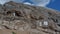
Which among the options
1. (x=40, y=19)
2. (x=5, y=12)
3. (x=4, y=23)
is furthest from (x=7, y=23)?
(x=40, y=19)

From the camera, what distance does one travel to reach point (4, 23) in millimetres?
22844

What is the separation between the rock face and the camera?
22969mm

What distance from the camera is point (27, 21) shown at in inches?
986

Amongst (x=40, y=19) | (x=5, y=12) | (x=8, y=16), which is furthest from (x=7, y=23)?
(x=40, y=19)

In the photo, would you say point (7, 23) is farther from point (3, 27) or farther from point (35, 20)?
point (35, 20)

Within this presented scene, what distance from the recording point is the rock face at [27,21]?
2297 centimetres

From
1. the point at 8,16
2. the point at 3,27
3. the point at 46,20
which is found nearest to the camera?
the point at 3,27

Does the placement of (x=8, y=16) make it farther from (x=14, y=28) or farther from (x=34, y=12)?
(x=34, y=12)

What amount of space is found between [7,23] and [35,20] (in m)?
5.42

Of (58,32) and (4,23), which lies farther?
(58,32)

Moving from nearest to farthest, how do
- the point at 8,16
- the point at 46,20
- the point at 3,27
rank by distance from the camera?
the point at 3,27
the point at 8,16
the point at 46,20

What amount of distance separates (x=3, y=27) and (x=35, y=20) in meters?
6.29

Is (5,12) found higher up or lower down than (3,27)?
higher up

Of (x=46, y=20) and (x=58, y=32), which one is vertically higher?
(x=46, y=20)
